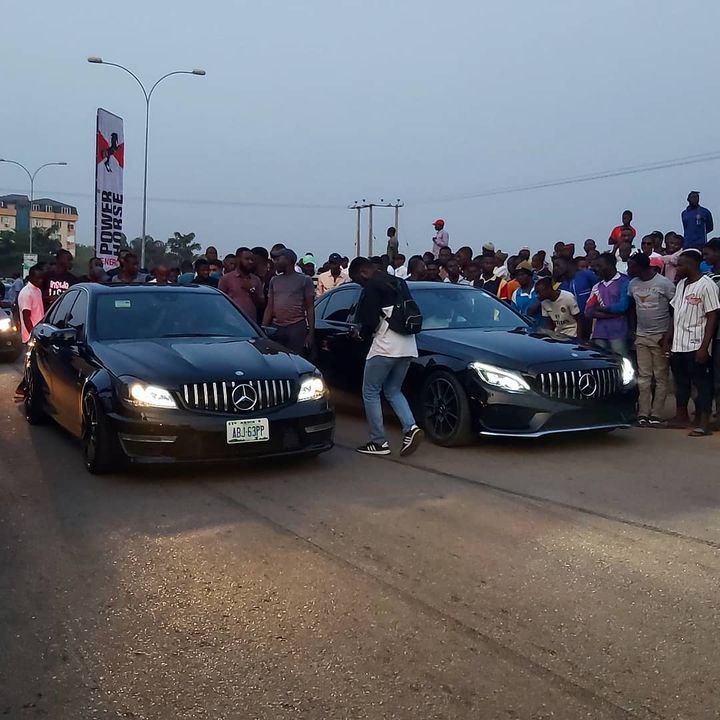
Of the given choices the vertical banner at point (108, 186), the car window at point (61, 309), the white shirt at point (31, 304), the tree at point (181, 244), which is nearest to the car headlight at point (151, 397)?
the car window at point (61, 309)

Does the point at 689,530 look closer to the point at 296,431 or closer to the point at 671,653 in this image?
the point at 671,653

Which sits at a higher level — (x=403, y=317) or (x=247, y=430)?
(x=403, y=317)

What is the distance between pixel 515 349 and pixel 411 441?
4.27 ft

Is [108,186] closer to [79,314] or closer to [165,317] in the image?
[79,314]

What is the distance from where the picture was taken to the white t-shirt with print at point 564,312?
32.8ft

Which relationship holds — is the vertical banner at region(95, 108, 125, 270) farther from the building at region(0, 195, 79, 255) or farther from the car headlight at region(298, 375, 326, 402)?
the building at region(0, 195, 79, 255)

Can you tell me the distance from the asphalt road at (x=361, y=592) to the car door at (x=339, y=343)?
241 cm

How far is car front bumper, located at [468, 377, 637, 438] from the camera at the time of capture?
285 inches

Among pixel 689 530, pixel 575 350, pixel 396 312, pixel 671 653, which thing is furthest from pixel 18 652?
pixel 575 350

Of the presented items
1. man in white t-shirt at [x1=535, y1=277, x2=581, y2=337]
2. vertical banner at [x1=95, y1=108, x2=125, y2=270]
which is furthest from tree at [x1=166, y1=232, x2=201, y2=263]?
man in white t-shirt at [x1=535, y1=277, x2=581, y2=337]

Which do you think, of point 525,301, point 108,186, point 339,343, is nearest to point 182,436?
point 339,343

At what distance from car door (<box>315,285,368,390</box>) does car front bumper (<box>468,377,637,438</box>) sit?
77.3 inches

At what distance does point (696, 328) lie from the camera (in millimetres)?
8328

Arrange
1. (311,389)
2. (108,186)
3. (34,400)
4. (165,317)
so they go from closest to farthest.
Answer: (311,389)
(165,317)
(34,400)
(108,186)
